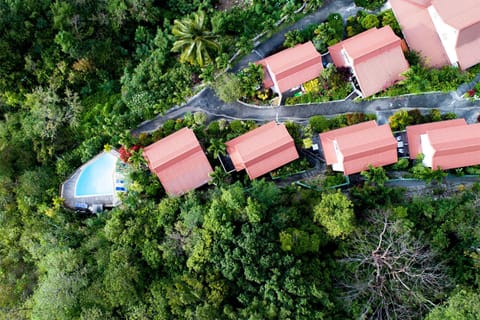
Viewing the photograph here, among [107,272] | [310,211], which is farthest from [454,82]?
[107,272]

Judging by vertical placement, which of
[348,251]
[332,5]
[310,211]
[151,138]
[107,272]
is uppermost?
[332,5]

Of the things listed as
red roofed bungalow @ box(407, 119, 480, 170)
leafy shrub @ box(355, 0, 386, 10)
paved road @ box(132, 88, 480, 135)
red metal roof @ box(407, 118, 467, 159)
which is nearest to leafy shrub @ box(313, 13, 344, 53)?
leafy shrub @ box(355, 0, 386, 10)

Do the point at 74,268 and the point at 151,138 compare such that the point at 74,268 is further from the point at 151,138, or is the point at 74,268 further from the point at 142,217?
the point at 151,138

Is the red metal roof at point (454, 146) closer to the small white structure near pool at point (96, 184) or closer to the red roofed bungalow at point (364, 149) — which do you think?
the red roofed bungalow at point (364, 149)

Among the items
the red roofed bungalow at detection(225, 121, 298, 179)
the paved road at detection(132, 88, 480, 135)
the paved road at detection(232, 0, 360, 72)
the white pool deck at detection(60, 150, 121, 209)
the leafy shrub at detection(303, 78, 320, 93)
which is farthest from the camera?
the paved road at detection(232, 0, 360, 72)

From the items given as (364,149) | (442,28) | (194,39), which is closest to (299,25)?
(194,39)

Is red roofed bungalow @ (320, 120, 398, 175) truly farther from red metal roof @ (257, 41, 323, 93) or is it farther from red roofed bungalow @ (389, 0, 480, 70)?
red roofed bungalow @ (389, 0, 480, 70)

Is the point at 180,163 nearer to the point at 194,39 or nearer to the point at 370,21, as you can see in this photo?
the point at 194,39
